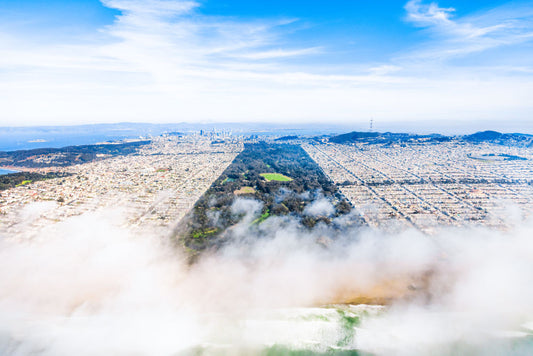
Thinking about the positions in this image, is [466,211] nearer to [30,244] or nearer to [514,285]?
[514,285]

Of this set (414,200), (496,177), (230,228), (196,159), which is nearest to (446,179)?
(496,177)

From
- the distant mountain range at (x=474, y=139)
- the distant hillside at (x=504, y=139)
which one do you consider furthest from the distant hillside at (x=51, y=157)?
the distant hillside at (x=504, y=139)

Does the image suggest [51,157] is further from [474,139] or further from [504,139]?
[504,139]

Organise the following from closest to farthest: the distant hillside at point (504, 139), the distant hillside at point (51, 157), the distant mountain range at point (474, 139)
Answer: the distant hillside at point (504, 139) < the distant hillside at point (51, 157) < the distant mountain range at point (474, 139)

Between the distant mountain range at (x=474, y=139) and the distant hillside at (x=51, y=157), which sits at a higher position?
the distant mountain range at (x=474, y=139)

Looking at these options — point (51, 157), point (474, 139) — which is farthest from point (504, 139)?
point (51, 157)

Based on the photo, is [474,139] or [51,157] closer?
[51,157]

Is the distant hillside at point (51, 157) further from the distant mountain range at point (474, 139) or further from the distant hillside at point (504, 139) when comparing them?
the distant hillside at point (504, 139)

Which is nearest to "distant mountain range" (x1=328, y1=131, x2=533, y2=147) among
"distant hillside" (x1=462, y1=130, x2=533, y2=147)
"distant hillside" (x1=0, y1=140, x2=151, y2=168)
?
"distant hillside" (x1=462, y1=130, x2=533, y2=147)

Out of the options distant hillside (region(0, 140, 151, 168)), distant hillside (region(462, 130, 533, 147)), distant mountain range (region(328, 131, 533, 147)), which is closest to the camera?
distant hillside (region(462, 130, 533, 147))

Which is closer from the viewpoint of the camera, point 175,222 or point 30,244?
point 30,244

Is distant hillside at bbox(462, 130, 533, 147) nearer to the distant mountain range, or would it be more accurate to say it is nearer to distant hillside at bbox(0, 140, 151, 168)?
the distant mountain range
